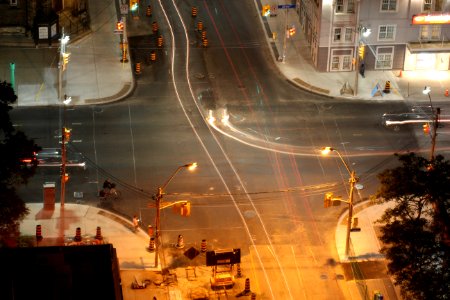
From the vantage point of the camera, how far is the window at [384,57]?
104 meters

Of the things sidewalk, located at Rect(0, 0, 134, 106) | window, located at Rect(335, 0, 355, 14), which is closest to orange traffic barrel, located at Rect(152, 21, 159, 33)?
sidewalk, located at Rect(0, 0, 134, 106)

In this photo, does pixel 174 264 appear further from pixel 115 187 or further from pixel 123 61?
pixel 123 61

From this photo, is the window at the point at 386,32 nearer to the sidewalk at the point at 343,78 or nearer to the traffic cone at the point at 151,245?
the sidewalk at the point at 343,78

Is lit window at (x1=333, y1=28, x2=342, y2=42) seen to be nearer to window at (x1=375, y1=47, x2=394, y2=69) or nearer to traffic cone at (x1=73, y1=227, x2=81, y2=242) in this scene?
window at (x1=375, y1=47, x2=394, y2=69)

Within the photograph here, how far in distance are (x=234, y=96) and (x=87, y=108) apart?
12.1 meters

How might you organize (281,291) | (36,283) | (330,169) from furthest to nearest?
(330,169) → (281,291) → (36,283)

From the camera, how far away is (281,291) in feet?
249

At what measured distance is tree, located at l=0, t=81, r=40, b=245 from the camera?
2751 inches

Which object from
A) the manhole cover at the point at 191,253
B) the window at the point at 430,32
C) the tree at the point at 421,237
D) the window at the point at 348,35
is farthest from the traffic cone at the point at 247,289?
the window at the point at 430,32

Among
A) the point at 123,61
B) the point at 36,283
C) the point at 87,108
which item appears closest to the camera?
the point at 36,283

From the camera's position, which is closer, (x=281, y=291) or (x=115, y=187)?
(x=281, y=291)

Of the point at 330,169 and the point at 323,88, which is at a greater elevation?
the point at 323,88

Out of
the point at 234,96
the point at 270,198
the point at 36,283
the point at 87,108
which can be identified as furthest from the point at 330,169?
the point at 36,283

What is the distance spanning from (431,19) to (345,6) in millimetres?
7249
